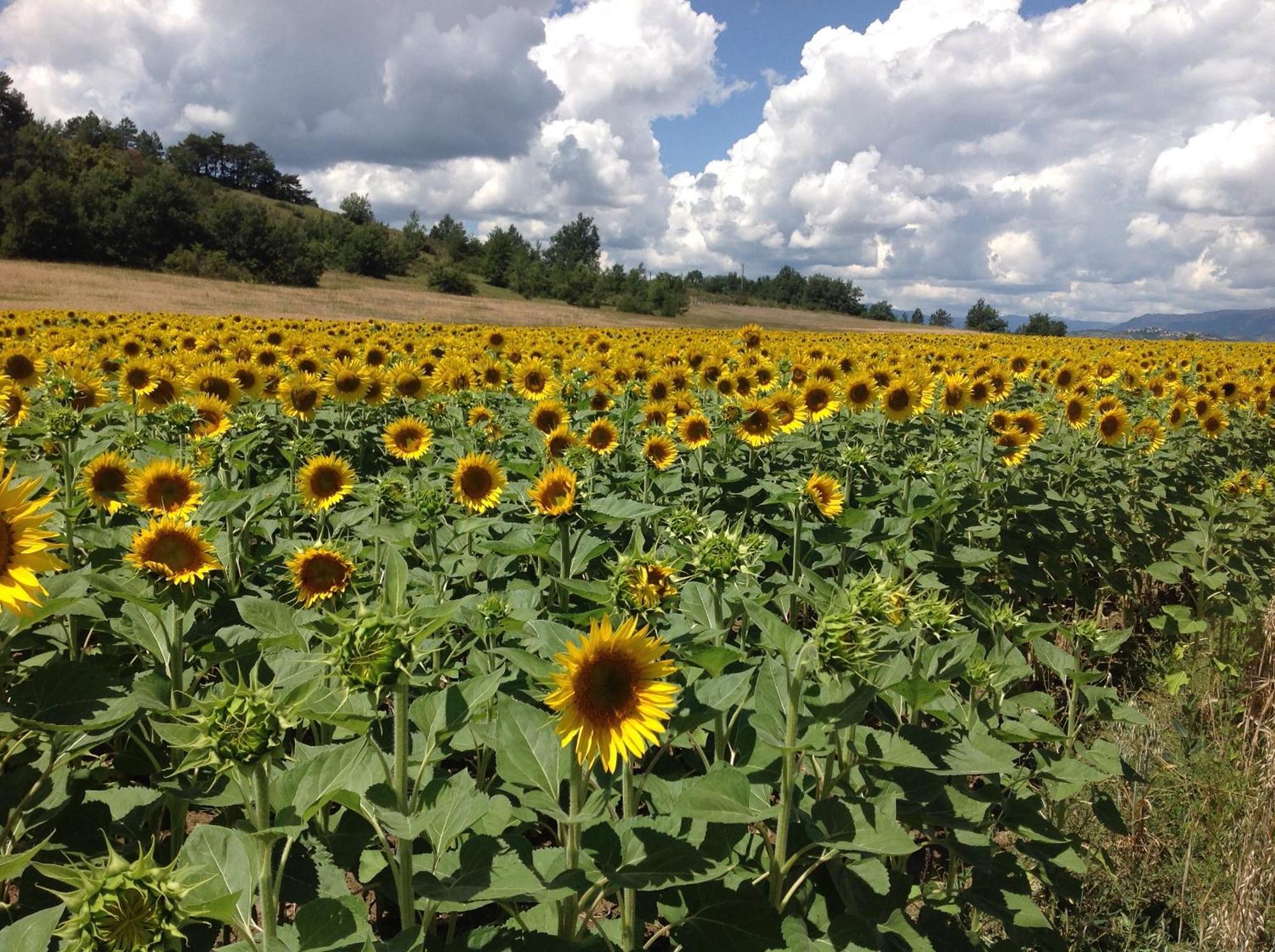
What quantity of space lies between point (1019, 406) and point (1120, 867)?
271 inches

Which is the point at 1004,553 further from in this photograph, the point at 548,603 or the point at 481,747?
the point at 481,747

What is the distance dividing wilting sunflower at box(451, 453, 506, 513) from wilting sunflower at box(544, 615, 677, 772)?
238 centimetres

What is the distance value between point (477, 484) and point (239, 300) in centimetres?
3018

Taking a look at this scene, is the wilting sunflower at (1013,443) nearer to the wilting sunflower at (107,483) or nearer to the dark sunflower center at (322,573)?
the dark sunflower center at (322,573)

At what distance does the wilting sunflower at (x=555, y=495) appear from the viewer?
3.29m

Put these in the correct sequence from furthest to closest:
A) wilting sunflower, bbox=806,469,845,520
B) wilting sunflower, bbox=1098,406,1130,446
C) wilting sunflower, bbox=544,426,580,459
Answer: wilting sunflower, bbox=1098,406,1130,446 < wilting sunflower, bbox=544,426,580,459 < wilting sunflower, bbox=806,469,845,520

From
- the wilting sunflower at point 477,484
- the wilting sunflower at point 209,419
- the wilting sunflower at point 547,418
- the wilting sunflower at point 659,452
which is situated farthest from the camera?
the wilting sunflower at point 547,418

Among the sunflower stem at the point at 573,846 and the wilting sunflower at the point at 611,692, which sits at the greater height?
the wilting sunflower at the point at 611,692

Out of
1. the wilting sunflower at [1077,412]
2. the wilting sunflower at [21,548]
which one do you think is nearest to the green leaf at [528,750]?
the wilting sunflower at [21,548]

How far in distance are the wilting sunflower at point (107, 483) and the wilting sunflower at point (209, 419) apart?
1.03 metres

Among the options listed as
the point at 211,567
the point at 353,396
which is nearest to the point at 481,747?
the point at 211,567

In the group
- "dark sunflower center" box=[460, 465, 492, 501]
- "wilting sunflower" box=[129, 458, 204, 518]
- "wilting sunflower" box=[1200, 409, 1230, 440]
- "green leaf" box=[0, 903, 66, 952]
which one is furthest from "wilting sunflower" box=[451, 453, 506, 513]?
"wilting sunflower" box=[1200, 409, 1230, 440]

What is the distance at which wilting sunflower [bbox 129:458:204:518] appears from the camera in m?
3.36

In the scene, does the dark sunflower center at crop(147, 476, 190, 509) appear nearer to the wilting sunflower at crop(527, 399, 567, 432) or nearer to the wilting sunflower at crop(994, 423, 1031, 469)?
the wilting sunflower at crop(527, 399, 567, 432)
